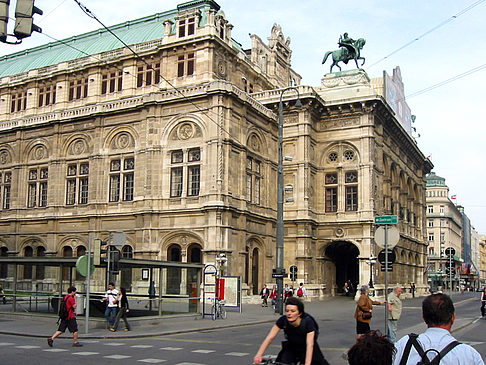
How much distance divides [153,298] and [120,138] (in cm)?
2206

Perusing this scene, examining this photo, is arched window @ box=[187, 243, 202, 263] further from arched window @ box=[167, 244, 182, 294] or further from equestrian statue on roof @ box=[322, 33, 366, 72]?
equestrian statue on roof @ box=[322, 33, 366, 72]

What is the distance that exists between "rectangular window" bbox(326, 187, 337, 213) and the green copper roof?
17682 millimetres

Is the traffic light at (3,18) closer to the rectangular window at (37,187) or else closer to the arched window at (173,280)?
the arched window at (173,280)

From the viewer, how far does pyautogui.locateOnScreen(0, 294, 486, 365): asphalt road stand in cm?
1457

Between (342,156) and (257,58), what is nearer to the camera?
(342,156)

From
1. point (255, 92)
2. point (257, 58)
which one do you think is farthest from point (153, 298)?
point (257, 58)

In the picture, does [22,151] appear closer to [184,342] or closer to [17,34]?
[184,342]

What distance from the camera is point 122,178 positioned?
44.5m

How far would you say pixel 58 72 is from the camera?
51.4m

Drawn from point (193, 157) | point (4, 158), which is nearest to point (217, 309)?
point (193, 157)

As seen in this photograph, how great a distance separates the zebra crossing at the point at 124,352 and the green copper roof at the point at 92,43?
32.8m

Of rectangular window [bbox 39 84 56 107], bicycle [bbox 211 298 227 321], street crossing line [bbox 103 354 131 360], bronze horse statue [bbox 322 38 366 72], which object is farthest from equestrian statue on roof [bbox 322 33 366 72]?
street crossing line [bbox 103 354 131 360]

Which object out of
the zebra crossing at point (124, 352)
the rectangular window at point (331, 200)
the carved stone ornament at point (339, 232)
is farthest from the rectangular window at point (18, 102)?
the zebra crossing at point (124, 352)

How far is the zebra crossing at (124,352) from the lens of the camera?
1469 centimetres
